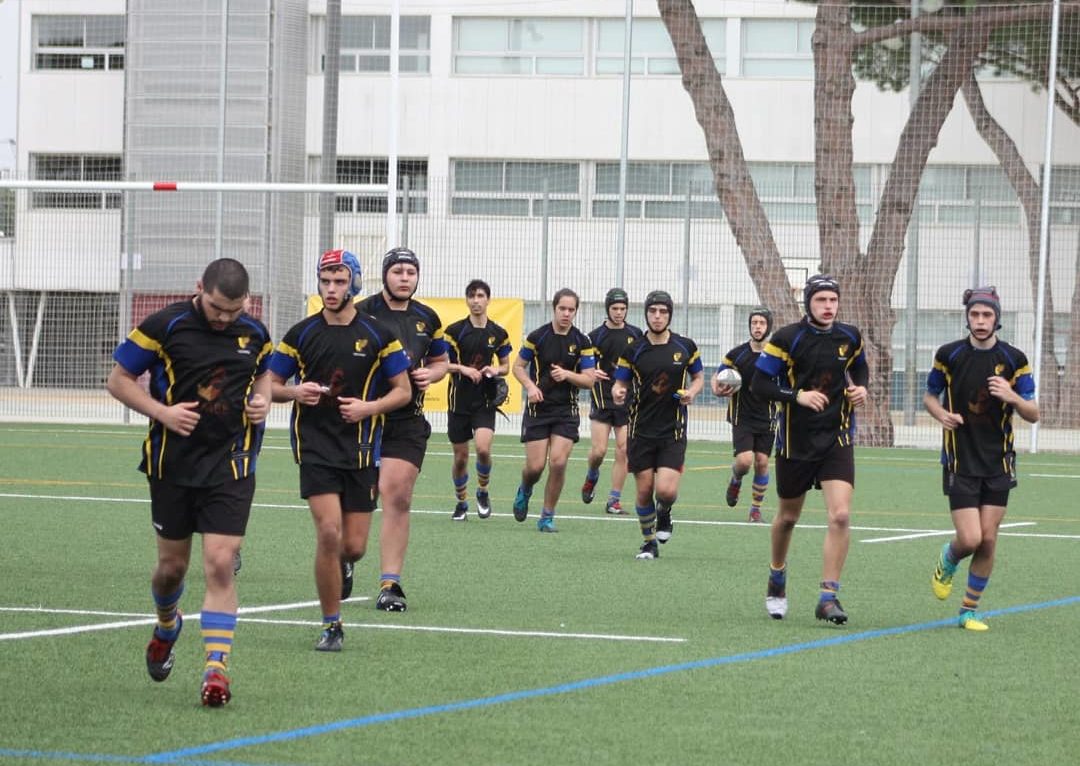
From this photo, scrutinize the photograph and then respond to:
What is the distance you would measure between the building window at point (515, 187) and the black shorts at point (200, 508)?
26.3 meters

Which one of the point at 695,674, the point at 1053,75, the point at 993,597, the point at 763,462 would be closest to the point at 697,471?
the point at 763,462

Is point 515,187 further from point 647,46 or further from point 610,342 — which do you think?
point 610,342

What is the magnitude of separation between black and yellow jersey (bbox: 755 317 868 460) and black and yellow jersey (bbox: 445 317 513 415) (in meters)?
6.58

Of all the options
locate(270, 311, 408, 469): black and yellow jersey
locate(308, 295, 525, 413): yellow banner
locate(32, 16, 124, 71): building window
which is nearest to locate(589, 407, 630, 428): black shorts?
locate(270, 311, 408, 469): black and yellow jersey

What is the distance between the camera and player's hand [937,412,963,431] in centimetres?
1070

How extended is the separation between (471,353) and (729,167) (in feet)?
47.3

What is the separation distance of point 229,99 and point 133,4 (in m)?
3.22

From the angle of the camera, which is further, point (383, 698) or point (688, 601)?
point (688, 601)

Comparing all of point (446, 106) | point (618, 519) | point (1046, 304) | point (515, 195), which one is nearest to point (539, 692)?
point (618, 519)

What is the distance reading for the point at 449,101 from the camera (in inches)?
1793

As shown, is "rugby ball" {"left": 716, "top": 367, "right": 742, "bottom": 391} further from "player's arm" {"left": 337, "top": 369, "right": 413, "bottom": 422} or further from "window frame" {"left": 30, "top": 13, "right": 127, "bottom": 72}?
"window frame" {"left": 30, "top": 13, "right": 127, "bottom": 72}

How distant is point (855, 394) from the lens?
1080 centimetres

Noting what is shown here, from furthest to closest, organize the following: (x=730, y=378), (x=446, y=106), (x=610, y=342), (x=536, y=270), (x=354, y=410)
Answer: (x=446, y=106) < (x=536, y=270) < (x=610, y=342) < (x=730, y=378) < (x=354, y=410)

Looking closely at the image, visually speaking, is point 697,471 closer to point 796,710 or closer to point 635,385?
point 635,385
